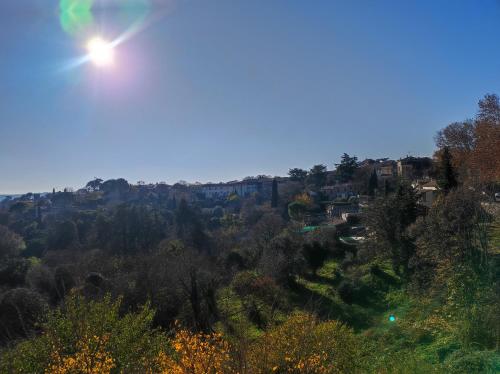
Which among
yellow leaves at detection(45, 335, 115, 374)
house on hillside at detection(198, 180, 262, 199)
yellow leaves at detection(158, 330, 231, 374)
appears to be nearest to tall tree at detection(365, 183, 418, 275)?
yellow leaves at detection(158, 330, 231, 374)

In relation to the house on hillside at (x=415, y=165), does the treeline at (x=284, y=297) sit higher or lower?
lower

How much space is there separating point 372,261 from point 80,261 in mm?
16433

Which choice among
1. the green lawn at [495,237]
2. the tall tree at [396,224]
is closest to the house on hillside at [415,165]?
the tall tree at [396,224]

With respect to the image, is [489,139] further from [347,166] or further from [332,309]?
[347,166]

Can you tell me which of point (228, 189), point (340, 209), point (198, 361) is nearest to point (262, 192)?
point (228, 189)

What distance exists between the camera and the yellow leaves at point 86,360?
6672mm

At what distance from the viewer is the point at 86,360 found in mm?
7375

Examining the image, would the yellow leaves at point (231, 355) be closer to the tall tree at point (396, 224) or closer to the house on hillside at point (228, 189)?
the tall tree at point (396, 224)

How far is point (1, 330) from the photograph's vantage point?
1564 cm

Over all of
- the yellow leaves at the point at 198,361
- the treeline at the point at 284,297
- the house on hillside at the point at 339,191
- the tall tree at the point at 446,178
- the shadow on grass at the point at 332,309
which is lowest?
the shadow on grass at the point at 332,309

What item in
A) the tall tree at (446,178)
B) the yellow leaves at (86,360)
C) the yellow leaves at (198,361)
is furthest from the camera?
the tall tree at (446,178)

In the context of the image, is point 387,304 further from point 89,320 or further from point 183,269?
point 89,320

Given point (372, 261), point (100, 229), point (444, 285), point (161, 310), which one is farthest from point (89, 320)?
point (100, 229)

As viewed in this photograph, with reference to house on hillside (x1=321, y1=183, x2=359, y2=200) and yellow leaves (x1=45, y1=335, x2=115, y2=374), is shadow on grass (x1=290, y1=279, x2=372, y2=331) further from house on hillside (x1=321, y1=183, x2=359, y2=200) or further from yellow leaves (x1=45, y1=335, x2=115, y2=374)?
house on hillside (x1=321, y1=183, x2=359, y2=200)
